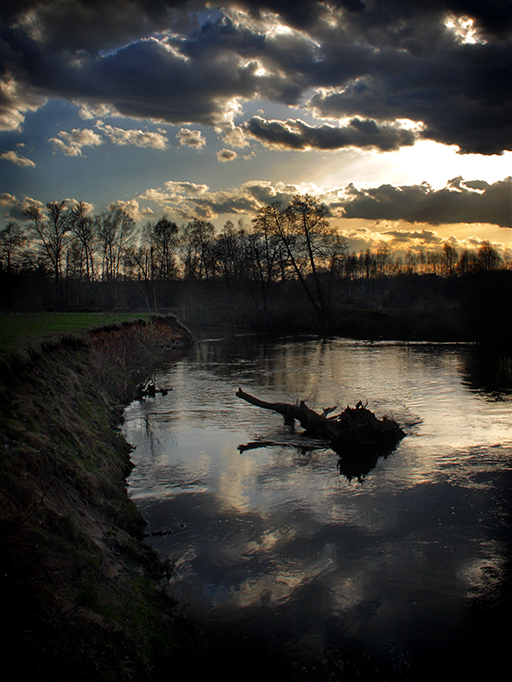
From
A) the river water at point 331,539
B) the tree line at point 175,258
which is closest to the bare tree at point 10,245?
the tree line at point 175,258

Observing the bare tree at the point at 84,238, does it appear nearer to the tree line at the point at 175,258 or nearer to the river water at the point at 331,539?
the tree line at the point at 175,258

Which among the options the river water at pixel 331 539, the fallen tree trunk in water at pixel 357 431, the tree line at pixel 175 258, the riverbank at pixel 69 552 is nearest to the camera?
the riverbank at pixel 69 552

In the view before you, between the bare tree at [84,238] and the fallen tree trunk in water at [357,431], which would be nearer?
the fallen tree trunk in water at [357,431]

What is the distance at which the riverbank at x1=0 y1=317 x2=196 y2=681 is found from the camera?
3490 millimetres

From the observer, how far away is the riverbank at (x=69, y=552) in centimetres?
349

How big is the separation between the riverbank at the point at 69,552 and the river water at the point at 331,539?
0.61 m

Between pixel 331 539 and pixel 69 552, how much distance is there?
4.15m

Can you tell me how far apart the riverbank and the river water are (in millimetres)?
609

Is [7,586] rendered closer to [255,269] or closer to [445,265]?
[255,269]

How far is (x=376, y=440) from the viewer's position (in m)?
11.7

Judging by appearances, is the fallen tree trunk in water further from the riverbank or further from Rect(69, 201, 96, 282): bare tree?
Rect(69, 201, 96, 282): bare tree

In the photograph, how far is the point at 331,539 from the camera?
23.8 ft

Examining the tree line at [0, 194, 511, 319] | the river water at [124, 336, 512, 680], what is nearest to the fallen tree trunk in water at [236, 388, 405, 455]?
the river water at [124, 336, 512, 680]

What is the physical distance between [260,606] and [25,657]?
3221 mm
